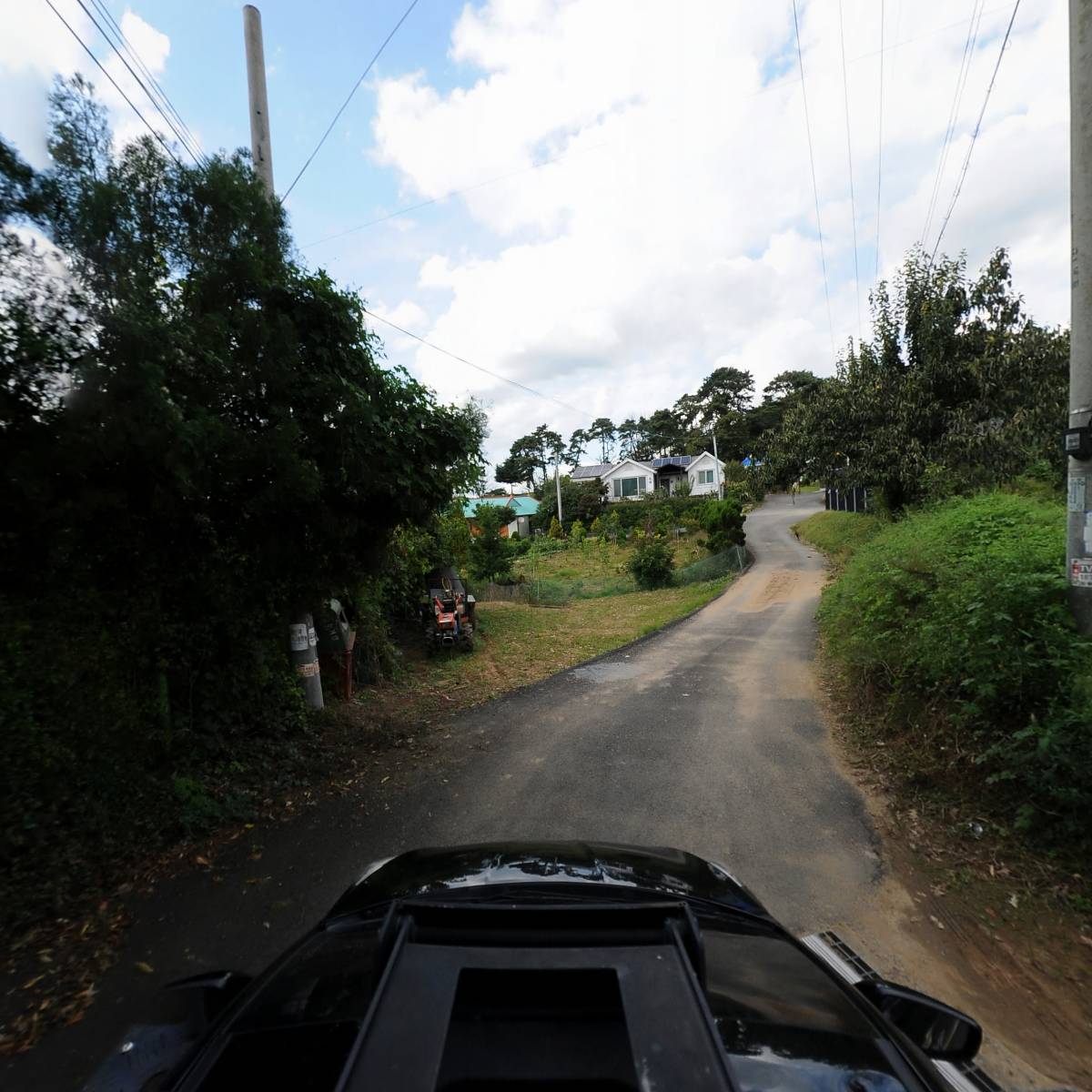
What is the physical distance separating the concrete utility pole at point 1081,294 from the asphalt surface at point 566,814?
2.32 metres

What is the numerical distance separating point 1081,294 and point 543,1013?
5.64 m

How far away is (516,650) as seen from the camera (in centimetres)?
1183

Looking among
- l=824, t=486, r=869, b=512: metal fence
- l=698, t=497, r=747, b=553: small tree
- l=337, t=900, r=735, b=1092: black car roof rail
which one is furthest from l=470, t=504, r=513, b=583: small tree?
l=337, t=900, r=735, b=1092: black car roof rail

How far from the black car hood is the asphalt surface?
145cm

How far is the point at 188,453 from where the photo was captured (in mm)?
3773

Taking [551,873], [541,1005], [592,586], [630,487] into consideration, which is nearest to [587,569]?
[592,586]

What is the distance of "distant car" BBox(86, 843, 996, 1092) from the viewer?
3.61 ft

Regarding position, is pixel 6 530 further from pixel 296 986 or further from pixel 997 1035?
pixel 997 1035

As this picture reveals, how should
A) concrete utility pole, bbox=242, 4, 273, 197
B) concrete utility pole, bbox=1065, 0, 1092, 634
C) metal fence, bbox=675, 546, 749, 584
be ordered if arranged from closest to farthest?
concrete utility pole, bbox=1065, 0, 1092, 634
concrete utility pole, bbox=242, 4, 273, 197
metal fence, bbox=675, 546, 749, 584

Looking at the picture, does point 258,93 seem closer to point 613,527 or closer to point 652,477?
point 613,527

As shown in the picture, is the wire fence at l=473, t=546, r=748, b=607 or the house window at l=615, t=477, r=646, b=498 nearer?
the wire fence at l=473, t=546, r=748, b=607

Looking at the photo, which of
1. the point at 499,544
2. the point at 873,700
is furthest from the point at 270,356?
the point at 499,544

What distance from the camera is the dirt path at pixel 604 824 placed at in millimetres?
3025

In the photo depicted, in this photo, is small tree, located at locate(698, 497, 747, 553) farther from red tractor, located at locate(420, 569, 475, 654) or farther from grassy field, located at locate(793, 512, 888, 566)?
red tractor, located at locate(420, 569, 475, 654)
